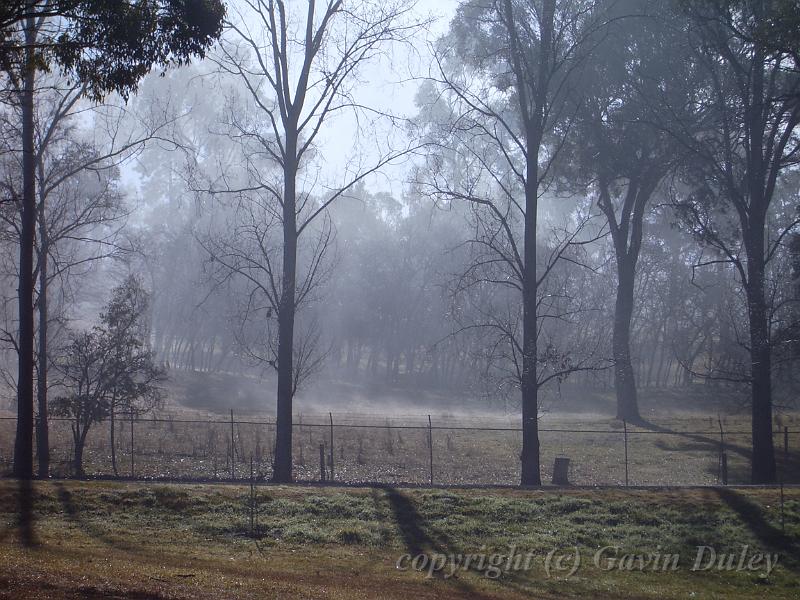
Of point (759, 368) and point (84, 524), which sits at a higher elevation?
point (759, 368)

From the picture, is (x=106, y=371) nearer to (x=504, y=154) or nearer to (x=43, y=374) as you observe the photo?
(x=43, y=374)

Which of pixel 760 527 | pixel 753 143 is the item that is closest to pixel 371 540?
pixel 760 527

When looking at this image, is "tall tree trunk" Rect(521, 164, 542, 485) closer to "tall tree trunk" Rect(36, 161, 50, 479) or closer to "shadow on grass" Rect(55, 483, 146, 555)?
"shadow on grass" Rect(55, 483, 146, 555)

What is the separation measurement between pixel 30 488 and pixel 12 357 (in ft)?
160

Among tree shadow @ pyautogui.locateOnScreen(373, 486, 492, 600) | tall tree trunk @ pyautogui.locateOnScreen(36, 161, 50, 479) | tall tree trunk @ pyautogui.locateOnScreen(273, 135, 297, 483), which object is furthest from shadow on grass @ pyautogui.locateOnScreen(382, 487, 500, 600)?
tall tree trunk @ pyautogui.locateOnScreen(36, 161, 50, 479)

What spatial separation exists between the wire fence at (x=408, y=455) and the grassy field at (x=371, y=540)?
11.8 feet

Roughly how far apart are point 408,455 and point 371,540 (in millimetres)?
12319

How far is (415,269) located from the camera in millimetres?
60438

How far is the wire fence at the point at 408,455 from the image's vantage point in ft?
71.7

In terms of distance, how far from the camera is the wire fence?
21859mm

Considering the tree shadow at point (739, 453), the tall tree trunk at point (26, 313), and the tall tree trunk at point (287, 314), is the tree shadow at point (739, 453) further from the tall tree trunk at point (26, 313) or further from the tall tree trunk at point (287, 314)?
the tall tree trunk at point (26, 313)

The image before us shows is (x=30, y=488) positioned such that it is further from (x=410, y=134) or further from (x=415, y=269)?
(x=415, y=269)

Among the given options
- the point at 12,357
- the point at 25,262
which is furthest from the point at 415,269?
the point at 25,262

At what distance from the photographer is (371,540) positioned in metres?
13.7
